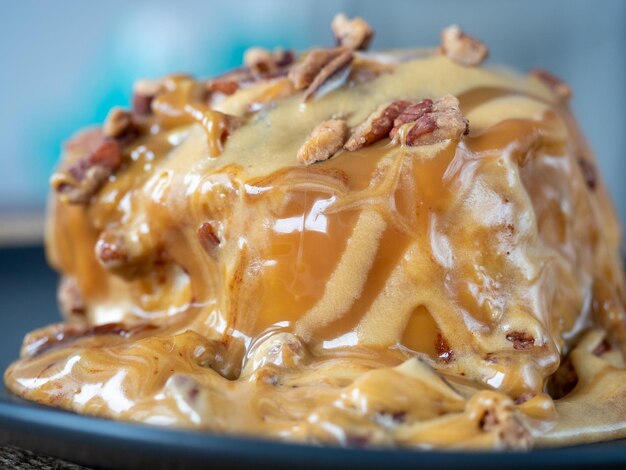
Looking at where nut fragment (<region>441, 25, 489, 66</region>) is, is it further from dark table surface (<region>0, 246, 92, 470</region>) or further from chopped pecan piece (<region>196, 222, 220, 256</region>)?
dark table surface (<region>0, 246, 92, 470</region>)

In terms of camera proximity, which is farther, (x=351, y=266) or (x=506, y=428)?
(x=351, y=266)

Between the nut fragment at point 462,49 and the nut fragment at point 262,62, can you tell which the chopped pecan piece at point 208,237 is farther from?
the nut fragment at point 462,49

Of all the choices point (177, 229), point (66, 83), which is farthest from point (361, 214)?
point (66, 83)

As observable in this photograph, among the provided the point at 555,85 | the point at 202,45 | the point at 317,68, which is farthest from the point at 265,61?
the point at 202,45

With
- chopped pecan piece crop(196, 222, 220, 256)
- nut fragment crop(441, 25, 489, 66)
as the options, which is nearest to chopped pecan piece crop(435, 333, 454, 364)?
chopped pecan piece crop(196, 222, 220, 256)

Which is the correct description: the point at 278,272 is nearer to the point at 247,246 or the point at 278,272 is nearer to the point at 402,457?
the point at 247,246

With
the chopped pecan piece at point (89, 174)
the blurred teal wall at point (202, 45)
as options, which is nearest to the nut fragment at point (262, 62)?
the chopped pecan piece at point (89, 174)

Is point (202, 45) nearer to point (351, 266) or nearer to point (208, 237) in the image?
point (208, 237)

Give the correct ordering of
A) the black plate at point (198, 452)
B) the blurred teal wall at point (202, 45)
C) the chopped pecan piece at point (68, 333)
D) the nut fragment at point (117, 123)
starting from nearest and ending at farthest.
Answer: the black plate at point (198, 452) < the chopped pecan piece at point (68, 333) < the nut fragment at point (117, 123) < the blurred teal wall at point (202, 45)
